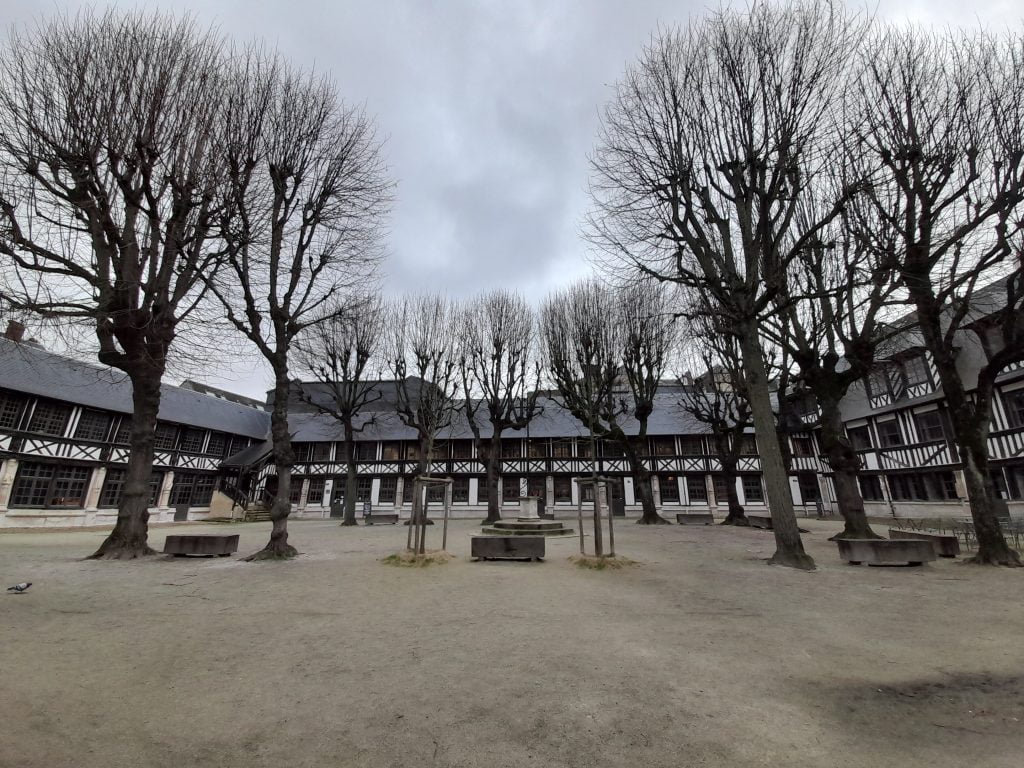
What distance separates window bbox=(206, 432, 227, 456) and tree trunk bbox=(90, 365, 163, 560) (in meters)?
22.1

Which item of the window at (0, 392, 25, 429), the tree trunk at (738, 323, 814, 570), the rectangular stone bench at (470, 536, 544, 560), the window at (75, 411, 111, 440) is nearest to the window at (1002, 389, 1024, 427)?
the tree trunk at (738, 323, 814, 570)

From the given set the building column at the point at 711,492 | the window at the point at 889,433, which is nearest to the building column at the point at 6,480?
the building column at the point at 711,492

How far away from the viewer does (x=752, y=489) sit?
29953 millimetres

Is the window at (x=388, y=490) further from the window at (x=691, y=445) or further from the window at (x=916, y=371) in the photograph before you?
the window at (x=916, y=371)

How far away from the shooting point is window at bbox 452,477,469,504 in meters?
31.1

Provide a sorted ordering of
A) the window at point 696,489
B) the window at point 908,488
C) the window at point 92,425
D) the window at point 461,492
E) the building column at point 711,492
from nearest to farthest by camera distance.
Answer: the window at point 92,425, the window at point 908,488, the building column at point 711,492, the window at point 696,489, the window at point 461,492

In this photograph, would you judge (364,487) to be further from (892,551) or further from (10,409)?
(892,551)

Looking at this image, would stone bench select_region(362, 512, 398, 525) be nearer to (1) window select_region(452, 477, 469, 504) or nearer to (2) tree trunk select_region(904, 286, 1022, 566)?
(1) window select_region(452, 477, 469, 504)

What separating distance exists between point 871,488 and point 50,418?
43960 mm

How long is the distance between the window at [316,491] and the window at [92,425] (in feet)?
37.9

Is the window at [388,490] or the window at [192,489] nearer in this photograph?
the window at [192,489]

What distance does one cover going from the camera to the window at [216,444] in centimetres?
2983

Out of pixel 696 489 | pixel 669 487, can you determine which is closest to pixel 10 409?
pixel 669 487

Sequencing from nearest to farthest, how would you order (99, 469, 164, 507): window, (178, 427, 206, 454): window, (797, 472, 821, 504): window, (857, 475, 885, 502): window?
(99, 469, 164, 507): window
(857, 475, 885, 502): window
(178, 427, 206, 454): window
(797, 472, 821, 504): window
